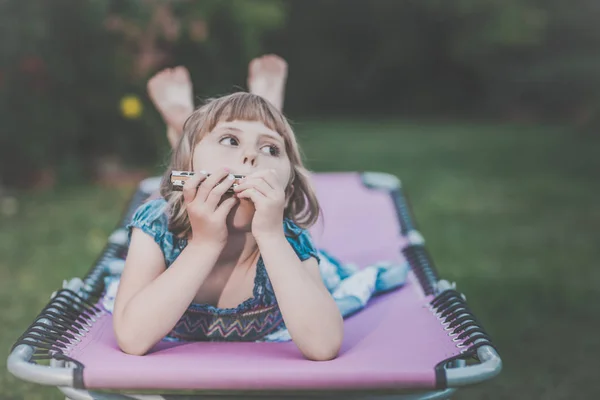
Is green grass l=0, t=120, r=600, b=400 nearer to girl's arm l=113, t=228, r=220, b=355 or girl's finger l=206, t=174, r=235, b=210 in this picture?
girl's arm l=113, t=228, r=220, b=355

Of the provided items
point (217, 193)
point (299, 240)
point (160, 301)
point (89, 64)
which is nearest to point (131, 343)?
point (160, 301)

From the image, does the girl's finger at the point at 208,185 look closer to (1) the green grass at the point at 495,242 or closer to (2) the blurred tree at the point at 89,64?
(1) the green grass at the point at 495,242

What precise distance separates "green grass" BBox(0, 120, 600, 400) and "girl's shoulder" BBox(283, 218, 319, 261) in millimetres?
1006

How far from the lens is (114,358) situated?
166 centimetres

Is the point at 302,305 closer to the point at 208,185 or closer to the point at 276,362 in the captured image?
the point at 276,362

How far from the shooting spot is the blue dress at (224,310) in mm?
1833

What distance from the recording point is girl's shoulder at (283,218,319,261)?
189 cm

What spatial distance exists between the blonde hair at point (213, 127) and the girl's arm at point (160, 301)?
0.18 metres

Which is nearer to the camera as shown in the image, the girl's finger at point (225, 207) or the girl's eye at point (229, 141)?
the girl's finger at point (225, 207)

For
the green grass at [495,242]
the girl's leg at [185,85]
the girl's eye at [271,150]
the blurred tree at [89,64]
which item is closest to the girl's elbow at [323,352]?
the girl's eye at [271,150]

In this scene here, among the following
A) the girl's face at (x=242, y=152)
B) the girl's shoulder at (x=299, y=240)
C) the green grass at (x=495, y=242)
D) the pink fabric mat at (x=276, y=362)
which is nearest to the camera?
the pink fabric mat at (x=276, y=362)

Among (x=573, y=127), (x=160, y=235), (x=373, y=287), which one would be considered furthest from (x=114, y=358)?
(x=573, y=127)

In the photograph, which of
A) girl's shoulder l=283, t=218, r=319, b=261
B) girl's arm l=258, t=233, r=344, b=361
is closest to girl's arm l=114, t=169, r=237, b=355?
girl's arm l=258, t=233, r=344, b=361

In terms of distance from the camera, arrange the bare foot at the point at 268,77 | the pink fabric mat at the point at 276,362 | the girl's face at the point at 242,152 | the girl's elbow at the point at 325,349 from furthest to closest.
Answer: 1. the bare foot at the point at 268,77
2. the girl's face at the point at 242,152
3. the girl's elbow at the point at 325,349
4. the pink fabric mat at the point at 276,362
